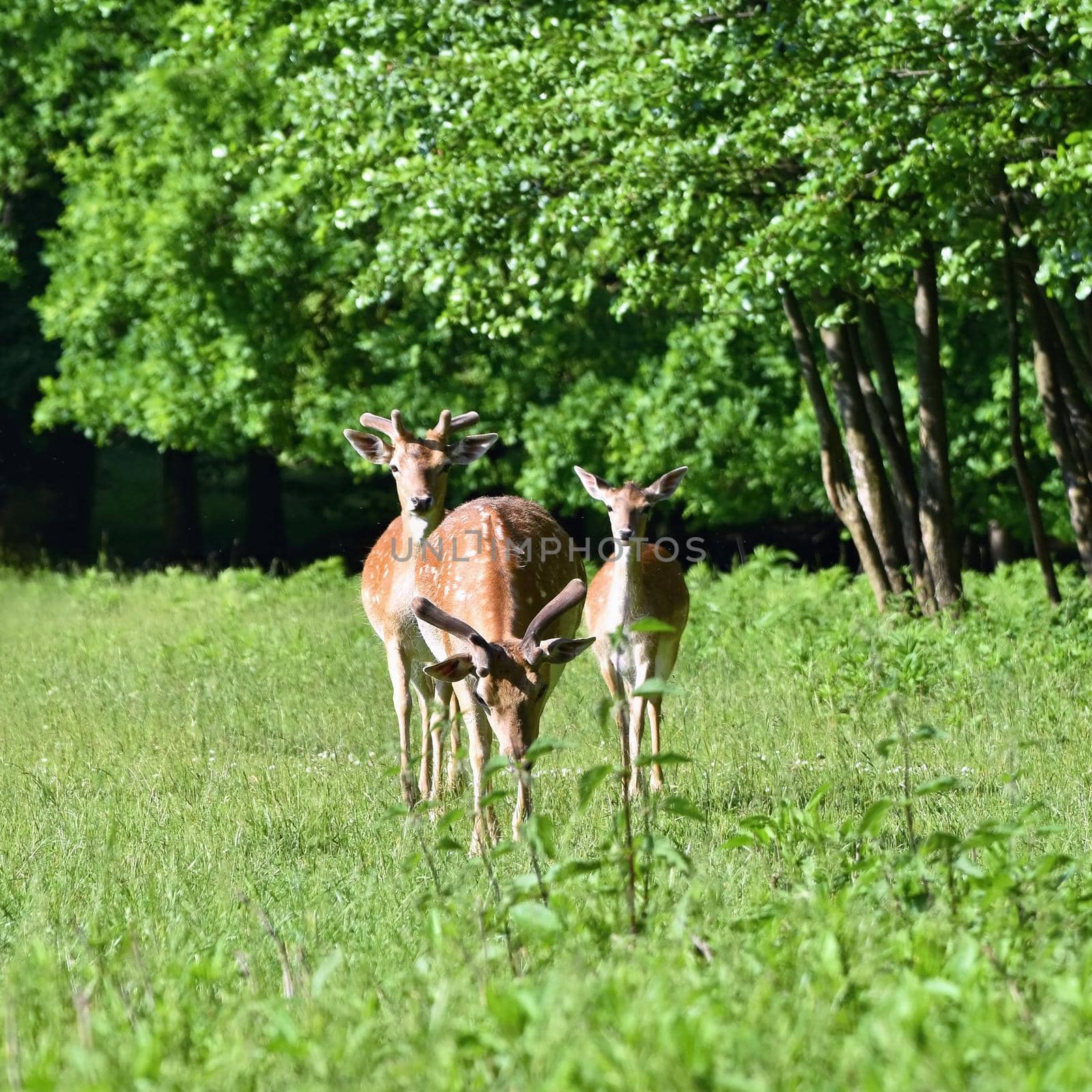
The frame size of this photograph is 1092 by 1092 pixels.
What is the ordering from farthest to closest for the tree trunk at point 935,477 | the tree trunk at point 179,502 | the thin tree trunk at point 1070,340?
1. the tree trunk at point 179,502
2. the tree trunk at point 935,477
3. the thin tree trunk at point 1070,340

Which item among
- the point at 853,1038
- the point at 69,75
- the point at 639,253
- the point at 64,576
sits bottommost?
the point at 853,1038

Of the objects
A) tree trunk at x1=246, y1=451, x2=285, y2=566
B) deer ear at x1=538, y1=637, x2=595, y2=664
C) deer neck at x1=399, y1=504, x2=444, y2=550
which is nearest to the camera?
deer ear at x1=538, y1=637, x2=595, y2=664

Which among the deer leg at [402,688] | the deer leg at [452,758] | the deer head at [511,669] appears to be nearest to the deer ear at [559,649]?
the deer head at [511,669]

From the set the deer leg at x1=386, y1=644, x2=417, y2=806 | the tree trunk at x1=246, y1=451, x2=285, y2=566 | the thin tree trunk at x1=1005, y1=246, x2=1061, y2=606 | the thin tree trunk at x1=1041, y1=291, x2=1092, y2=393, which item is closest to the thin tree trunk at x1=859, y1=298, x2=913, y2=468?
the thin tree trunk at x1=1005, y1=246, x2=1061, y2=606

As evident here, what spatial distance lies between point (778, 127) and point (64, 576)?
14785 millimetres

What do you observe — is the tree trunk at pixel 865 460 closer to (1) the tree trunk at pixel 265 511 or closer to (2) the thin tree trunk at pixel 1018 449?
(2) the thin tree trunk at pixel 1018 449

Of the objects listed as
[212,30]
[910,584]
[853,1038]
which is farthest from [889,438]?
[853,1038]

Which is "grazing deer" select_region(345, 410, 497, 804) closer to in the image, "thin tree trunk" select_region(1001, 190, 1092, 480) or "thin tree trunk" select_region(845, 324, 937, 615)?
"thin tree trunk" select_region(1001, 190, 1092, 480)

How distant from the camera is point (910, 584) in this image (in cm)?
1545

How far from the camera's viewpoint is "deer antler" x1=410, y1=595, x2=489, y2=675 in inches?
285

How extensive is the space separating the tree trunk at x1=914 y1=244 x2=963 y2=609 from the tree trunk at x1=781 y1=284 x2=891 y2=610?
0.67 m

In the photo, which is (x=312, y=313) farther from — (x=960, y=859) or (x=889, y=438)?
(x=960, y=859)

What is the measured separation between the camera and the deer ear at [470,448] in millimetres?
9711

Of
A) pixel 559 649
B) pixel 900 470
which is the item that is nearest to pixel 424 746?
pixel 559 649
